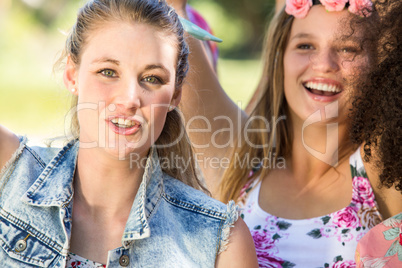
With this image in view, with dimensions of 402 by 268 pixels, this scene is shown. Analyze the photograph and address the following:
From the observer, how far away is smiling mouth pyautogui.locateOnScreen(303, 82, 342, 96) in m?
2.61

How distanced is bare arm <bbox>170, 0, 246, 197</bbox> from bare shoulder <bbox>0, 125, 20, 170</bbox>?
41.2 inches

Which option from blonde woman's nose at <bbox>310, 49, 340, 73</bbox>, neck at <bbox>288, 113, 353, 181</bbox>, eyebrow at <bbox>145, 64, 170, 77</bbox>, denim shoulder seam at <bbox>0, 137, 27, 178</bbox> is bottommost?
denim shoulder seam at <bbox>0, 137, 27, 178</bbox>

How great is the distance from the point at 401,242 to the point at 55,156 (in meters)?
1.21

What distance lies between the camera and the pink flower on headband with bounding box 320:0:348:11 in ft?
8.55

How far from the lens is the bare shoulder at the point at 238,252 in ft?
6.47

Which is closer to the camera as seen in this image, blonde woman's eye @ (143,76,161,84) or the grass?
blonde woman's eye @ (143,76,161,84)

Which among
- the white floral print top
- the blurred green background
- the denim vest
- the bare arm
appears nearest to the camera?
the denim vest

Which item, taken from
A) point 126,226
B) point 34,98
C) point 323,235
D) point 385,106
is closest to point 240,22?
point 34,98

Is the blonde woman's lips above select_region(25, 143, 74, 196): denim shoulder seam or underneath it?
above

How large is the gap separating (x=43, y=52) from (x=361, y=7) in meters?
9.75

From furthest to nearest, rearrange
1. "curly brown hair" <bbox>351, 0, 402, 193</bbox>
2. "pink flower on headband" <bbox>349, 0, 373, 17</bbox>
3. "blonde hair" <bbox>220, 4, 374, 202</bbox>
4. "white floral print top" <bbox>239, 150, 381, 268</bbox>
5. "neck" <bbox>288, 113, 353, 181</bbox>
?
"blonde hair" <bbox>220, 4, 374, 202</bbox> → "neck" <bbox>288, 113, 353, 181</bbox> → "pink flower on headband" <bbox>349, 0, 373, 17</bbox> → "white floral print top" <bbox>239, 150, 381, 268</bbox> → "curly brown hair" <bbox>351, 0, 402, 193</bbox>

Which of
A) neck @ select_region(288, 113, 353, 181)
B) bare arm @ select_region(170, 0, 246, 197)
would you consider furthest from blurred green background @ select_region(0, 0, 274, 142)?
neck @ select_region(288, 113, 353, 181)

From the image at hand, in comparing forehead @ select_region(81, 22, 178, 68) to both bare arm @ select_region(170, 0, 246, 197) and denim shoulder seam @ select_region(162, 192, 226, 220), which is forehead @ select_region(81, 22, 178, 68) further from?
bare arm @ select_region(170, 0, 246, 197)

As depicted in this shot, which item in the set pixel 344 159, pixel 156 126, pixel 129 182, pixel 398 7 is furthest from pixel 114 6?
pixel 344 159
